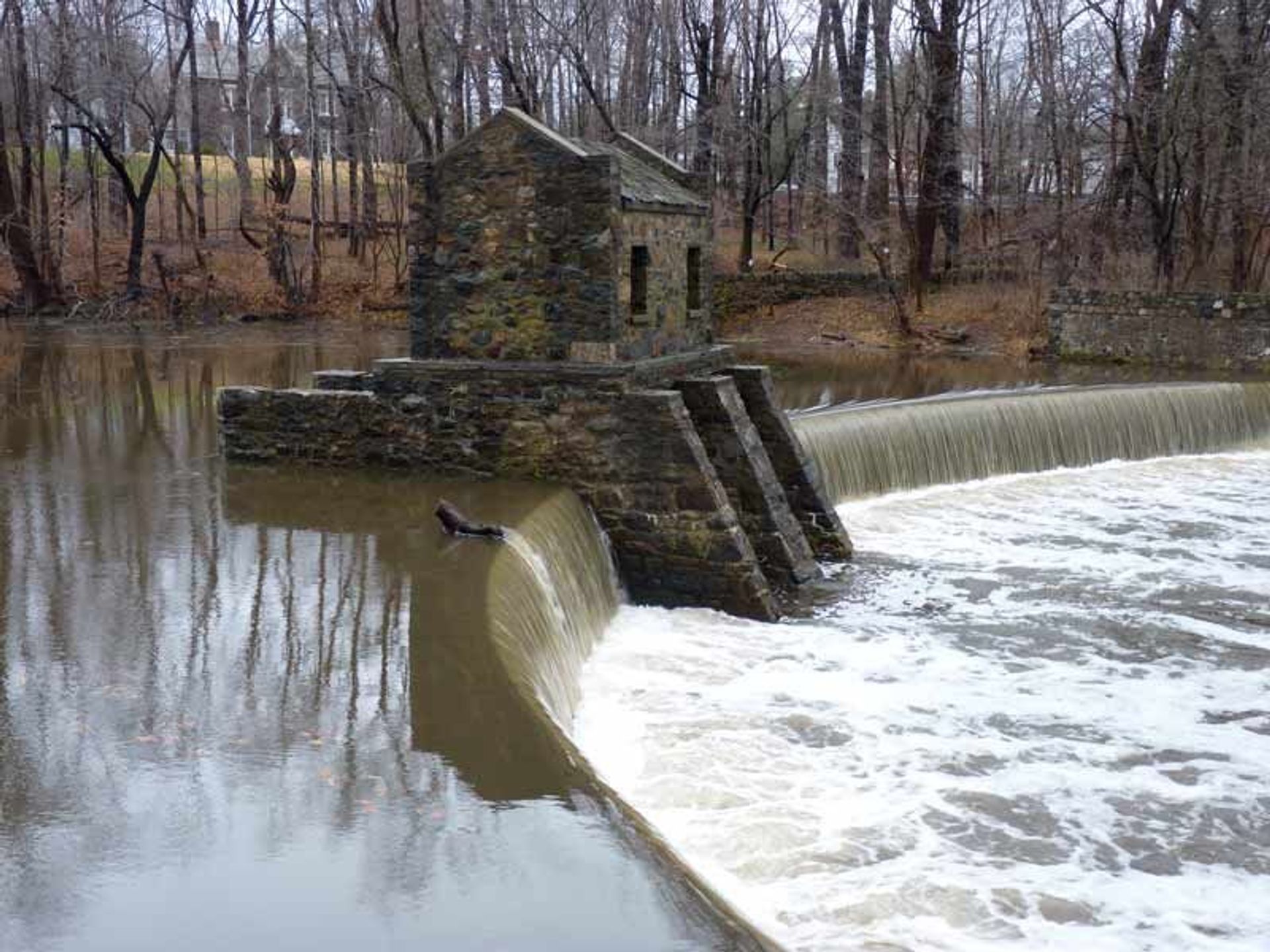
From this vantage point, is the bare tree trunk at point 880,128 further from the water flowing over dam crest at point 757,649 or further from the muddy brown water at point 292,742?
the muddy brown water at point 292,742

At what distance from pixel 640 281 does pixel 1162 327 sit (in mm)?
16398

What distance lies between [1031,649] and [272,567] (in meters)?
6.44

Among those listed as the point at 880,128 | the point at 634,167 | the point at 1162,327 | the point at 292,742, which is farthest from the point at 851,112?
the point at 292,742

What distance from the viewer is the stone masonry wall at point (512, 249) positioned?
1233 centimetres

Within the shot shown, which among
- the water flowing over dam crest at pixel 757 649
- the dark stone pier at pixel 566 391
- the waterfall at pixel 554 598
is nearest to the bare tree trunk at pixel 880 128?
the water flowing over dam crest at pixel 757 649

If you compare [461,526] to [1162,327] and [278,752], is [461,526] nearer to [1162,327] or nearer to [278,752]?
[278,752]

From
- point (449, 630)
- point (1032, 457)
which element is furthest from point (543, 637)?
point (1032, 457)

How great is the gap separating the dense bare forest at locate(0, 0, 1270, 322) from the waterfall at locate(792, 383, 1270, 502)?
7935 millimetres

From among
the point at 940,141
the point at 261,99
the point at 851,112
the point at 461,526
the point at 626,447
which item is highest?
the point at 261,99

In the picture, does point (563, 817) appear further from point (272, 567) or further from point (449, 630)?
point (272, 567)

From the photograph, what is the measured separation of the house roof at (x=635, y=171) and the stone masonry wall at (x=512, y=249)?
9 centimetres

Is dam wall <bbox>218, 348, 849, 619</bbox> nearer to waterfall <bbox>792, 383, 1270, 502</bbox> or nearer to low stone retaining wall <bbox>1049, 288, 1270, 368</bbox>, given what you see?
waterfall <bbox>792, 383, 1270, 502</bbox>

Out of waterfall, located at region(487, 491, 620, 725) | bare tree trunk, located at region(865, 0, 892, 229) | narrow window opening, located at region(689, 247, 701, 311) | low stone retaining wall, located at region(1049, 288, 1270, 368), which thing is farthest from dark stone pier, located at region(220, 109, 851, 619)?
bare tree trunk, located at region(865, 0, 892, 229)

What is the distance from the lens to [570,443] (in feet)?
41.4
